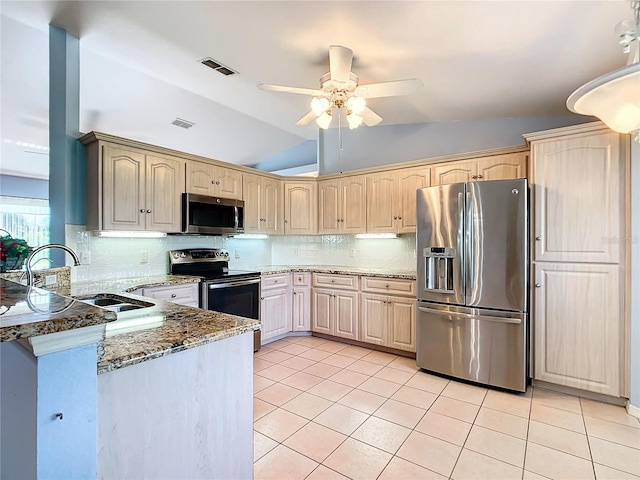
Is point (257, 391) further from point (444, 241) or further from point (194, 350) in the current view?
point (444, 241)

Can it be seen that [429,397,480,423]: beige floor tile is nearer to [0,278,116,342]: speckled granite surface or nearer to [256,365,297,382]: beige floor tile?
[256,365,297,382]: beige floor tile

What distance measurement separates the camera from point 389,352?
3645mm

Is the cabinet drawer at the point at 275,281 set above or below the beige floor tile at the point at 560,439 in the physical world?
above

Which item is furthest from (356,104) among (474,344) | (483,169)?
(474,344)

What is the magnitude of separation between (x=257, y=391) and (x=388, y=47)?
2.86 metres

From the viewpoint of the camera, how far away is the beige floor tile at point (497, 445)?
190cm

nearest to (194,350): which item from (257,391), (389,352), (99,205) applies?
(257,391)

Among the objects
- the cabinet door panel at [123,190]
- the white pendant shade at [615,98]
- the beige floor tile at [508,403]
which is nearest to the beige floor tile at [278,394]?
the beige floor tile at [508,403]

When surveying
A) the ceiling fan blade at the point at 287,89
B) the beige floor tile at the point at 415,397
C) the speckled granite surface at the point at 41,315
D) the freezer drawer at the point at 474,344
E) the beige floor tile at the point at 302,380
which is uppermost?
the ceiling fan blade at the point at 287,89

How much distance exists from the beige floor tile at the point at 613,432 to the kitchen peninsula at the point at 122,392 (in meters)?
2.25

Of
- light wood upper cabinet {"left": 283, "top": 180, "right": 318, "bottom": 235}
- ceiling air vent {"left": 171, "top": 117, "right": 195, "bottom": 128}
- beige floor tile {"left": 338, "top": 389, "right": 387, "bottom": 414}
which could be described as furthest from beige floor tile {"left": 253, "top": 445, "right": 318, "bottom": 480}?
ceiling air vent {"left": 171, "top": 117, "right": 195, "bottom": 128}

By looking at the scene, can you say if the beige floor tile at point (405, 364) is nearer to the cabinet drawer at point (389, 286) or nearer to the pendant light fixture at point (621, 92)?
the cabinet drawer at point (389, 286)

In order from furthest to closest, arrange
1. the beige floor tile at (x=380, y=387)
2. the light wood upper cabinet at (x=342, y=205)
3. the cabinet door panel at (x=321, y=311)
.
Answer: the light wood upper cabinet at (x=342, y=205)
the cabinet door panel at (x=321, y=311)
the beige floor tile at (x=380, y=387)

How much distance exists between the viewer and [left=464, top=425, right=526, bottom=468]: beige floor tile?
190 cm
